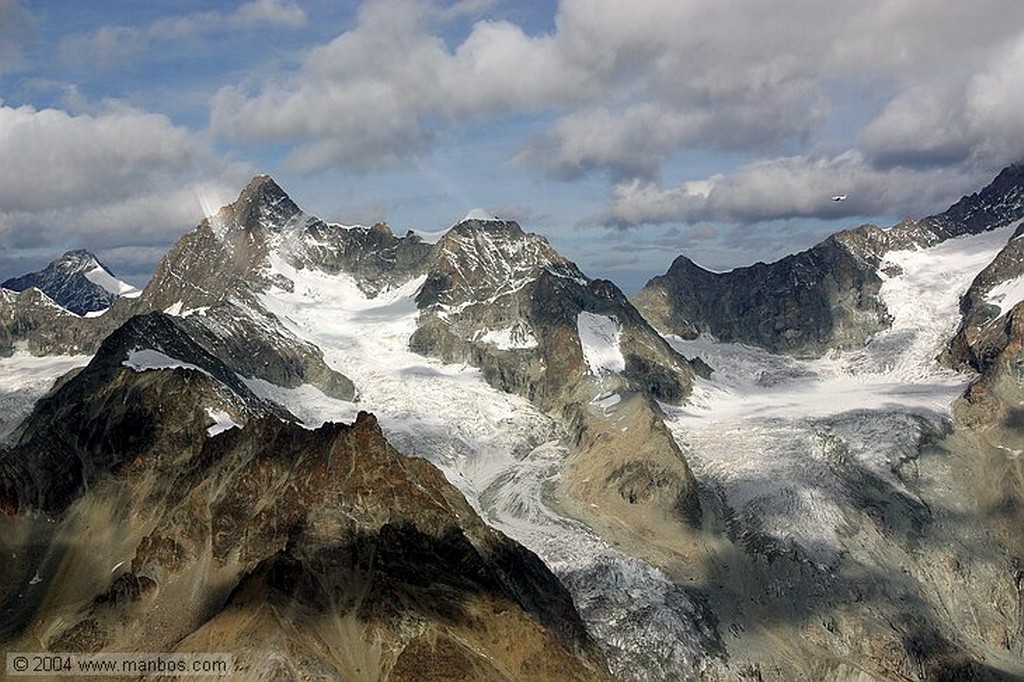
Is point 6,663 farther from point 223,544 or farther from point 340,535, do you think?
point 340,535

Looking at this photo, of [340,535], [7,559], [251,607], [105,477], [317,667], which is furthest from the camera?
[105,477]

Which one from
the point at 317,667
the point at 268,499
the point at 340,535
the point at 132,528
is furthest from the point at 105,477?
the point at 317,667

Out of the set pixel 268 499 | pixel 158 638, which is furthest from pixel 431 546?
pixel 158 638

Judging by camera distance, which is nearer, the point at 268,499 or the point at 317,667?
the point at 317,667

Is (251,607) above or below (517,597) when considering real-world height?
above

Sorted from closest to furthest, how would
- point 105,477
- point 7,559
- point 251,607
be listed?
point 251,607
point 7,559
point 105,477

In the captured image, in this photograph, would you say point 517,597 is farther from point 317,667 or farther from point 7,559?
point 7,559
